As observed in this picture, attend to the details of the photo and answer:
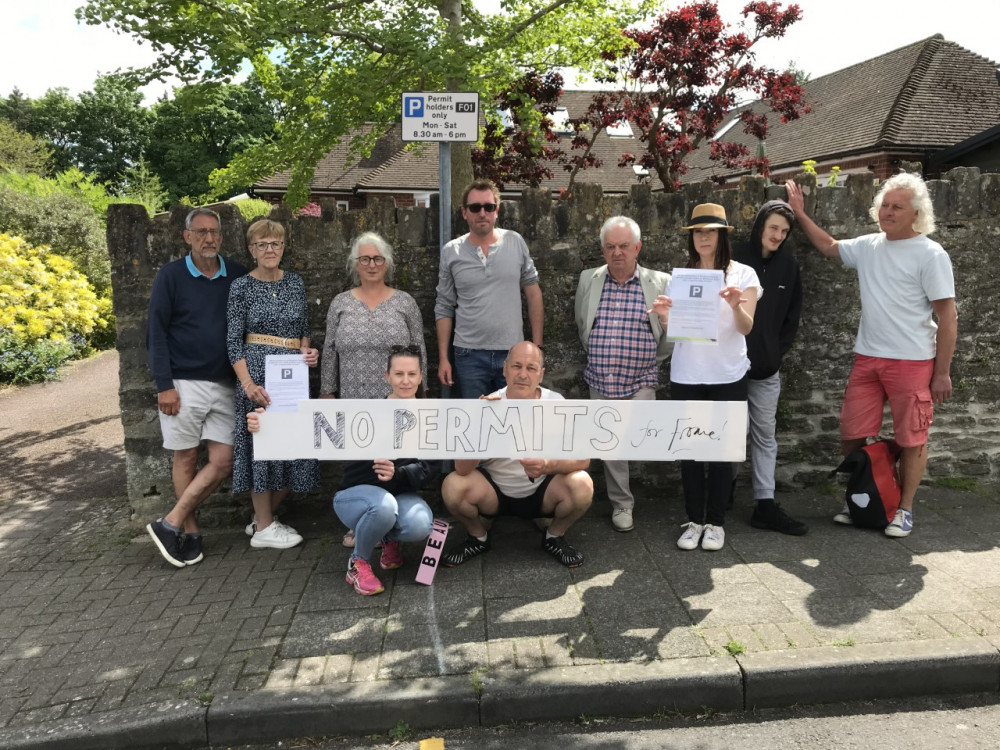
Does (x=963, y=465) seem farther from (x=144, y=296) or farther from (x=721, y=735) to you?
(x=144, y=296)

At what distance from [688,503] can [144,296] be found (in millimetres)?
3989

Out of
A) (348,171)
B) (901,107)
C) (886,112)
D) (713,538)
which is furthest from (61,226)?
(901,107)

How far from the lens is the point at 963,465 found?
540cm

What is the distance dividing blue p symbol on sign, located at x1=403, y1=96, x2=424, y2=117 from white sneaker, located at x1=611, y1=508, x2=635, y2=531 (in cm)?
299

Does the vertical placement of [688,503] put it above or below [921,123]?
below

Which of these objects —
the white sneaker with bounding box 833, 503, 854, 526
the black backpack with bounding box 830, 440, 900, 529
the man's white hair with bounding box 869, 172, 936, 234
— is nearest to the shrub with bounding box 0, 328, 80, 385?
the white sneaker with bounding box 833, 503, 854, 526

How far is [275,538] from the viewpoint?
15.1 feet

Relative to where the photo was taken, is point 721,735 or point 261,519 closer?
point 721,735

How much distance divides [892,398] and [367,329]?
3416mm

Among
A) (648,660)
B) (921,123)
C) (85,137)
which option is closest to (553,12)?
(648,660)

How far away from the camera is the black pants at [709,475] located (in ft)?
13.6

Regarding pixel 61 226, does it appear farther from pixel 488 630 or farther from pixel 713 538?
pixel 713 538

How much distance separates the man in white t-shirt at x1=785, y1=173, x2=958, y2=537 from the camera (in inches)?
162

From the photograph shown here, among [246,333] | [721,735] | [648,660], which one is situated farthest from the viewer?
[246,333]
